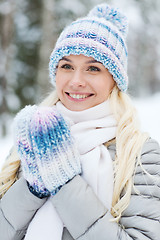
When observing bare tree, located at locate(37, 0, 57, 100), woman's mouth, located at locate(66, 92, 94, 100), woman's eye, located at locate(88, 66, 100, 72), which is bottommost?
woman's mouth, located at locate(66, 92, 94, 100)

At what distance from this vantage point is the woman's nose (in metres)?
1.69

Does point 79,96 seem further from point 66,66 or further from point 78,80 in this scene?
point 66,66

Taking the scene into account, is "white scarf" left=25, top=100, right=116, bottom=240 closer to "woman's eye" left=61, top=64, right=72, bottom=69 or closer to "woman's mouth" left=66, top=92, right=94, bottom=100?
"woman's mouth" left=66, top=92, right=94, bottom=100

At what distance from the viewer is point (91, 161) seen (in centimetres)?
155

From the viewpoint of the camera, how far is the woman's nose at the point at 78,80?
5.55 ft

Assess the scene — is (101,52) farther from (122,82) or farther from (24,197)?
(24,197)

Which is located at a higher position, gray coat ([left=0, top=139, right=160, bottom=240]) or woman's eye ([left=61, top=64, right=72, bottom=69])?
woman's eye ([left=61, top=64, right=72, bottom=69])

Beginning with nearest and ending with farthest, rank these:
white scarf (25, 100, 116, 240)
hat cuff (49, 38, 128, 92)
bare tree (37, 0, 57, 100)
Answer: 1. white scarf (25, 100, 116, 240)
2. hat cuff (49, 38, 128, 92)
3. bare tree (37, 0, 57, 100)

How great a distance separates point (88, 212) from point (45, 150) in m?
0.36

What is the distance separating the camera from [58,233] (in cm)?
149

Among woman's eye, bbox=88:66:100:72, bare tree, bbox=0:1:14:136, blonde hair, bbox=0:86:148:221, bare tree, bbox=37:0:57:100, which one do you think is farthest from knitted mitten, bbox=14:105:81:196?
bare tree, bbox=0:1:14:136

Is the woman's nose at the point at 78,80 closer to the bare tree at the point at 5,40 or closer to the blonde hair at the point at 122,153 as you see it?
the blonde hair at the point at 122,153

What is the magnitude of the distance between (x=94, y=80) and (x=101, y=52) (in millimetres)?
166

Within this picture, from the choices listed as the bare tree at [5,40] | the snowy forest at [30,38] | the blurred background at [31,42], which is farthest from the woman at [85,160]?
the bare tree at [5,40]
